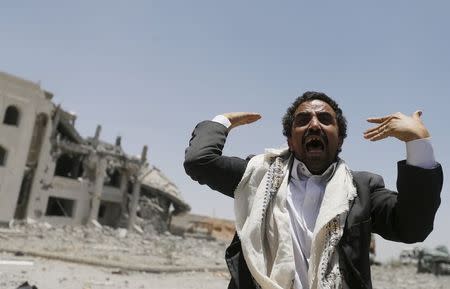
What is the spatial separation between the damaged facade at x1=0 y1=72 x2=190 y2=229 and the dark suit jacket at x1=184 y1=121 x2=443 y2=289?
24966 millimetres

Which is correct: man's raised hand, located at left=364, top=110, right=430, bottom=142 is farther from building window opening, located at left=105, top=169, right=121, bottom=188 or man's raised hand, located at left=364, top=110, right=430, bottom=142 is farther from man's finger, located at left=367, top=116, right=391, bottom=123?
building window opening, located at left=105, top=169, right=121, bottom=188

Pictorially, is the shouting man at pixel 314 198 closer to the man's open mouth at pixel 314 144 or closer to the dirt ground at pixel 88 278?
the man's open mouth at pixel 314 144

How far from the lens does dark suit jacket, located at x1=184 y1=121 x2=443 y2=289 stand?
5.60ft

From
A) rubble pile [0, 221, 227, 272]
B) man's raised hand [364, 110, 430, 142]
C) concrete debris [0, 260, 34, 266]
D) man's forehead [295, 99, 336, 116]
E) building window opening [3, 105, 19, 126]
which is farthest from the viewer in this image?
building window opening [3, 105, 19, 126]

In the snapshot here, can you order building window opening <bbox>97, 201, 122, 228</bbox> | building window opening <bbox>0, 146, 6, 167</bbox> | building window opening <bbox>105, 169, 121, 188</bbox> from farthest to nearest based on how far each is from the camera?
1. building window opening <bbox>105, 169, 121, 188</bbox>
2. building window opening <bbox>97, 201, 122, 228</bbox>
3. building window opening <bbox>0, 146, 6, 167</bbox>

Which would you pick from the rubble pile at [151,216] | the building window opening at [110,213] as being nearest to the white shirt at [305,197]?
the building window opening at [110,213]

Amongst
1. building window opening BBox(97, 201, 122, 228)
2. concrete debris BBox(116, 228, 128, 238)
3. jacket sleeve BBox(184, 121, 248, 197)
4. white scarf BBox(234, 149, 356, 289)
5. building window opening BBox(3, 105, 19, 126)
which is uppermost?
building window opening BBox(3, 105, 19, 126)

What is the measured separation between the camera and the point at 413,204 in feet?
5.62

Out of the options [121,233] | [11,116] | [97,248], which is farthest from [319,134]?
[121,233]

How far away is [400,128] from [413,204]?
1.17 feet

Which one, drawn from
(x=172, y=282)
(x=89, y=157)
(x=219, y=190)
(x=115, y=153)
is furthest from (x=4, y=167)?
(x=219, y=190)

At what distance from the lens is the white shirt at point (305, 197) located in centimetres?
175

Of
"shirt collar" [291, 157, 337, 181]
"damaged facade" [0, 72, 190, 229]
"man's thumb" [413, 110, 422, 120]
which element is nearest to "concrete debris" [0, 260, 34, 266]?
A: "shirt collar" [291, 157, 337, 181]

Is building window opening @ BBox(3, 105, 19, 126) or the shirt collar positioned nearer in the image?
the shirt collar
